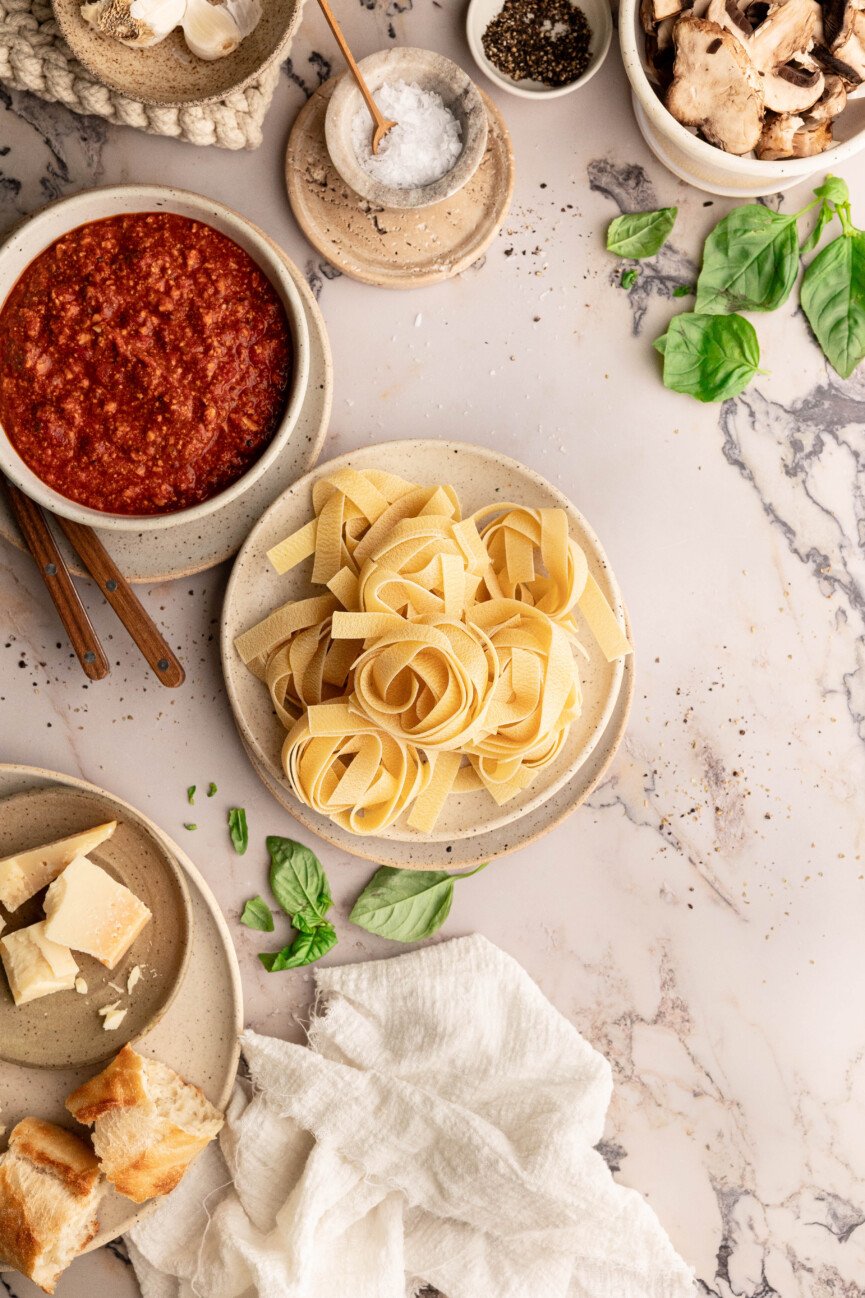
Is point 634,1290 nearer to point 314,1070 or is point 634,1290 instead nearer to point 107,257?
point 314,1070

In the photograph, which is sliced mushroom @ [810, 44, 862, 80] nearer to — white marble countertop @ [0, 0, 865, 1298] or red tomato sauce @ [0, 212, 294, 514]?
white marble countertop @ [0, 0, 865, 1298]

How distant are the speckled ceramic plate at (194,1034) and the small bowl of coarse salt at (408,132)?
6.47 feet

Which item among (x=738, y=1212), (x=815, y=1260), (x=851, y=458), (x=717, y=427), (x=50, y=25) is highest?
(x=50, y=25)

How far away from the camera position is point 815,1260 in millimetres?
3275

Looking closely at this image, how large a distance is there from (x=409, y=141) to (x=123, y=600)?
4.97ft

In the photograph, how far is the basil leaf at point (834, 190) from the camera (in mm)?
3025

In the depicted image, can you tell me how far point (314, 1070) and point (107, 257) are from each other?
93.6 inches

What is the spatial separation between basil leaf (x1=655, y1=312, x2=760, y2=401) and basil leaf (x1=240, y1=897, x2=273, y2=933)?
2.02 m

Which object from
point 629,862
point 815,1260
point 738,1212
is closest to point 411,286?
point 629,862

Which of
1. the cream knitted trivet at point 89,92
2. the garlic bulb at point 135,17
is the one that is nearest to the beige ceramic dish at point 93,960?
the cream knitted trivet at point 89,92

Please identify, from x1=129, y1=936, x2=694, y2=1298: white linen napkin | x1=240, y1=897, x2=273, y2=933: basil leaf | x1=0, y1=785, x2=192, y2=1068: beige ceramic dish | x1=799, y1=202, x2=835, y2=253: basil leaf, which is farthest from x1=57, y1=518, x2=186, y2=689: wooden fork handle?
x1=799, y1=202, x2=835, y2=253: basil leaf

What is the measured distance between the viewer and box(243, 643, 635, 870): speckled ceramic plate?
9.68ft

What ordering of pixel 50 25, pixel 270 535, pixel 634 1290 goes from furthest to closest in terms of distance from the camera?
1. pixel 634 1290
2. pixel 270 535
3. pixel 50 25

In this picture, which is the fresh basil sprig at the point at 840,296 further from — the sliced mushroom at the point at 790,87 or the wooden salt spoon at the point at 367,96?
the wooden salt spoon at the point at 367,96
